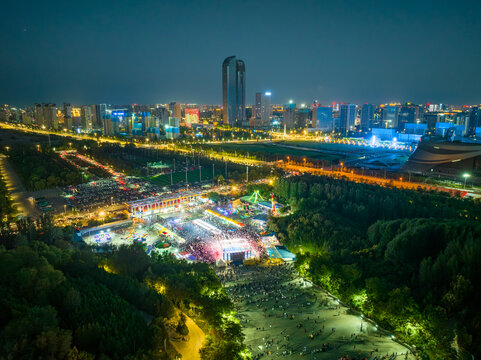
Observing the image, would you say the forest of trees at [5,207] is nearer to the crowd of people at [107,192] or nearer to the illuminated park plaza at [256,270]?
the crowd of people at [107,192]

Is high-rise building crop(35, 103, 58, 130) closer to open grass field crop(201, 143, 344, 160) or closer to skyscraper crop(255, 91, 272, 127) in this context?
open grass field crop(201, 143, 344, 160)

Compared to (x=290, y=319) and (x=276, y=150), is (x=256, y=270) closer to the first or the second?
(x=290, y=319)

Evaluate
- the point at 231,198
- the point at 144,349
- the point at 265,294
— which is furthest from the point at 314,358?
the point at 231,198

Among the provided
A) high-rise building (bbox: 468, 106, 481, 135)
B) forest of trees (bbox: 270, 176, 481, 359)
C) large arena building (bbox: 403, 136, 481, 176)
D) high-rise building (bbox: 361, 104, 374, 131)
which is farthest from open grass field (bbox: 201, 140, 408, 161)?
high-rise building (bbox: 361, 104, 374, 131)

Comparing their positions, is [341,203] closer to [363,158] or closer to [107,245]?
[107,245]

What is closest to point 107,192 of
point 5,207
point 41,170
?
point 5,207

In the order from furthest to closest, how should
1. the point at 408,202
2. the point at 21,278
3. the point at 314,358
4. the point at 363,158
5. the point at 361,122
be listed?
the point at 361,122 < the point at 363,158 < the point at 408,202 < the point at 314,358 < the point at 21,278
